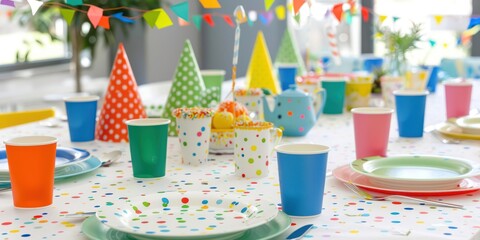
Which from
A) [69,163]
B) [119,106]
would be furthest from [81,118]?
[69,163]

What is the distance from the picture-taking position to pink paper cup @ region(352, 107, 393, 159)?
1464 mm

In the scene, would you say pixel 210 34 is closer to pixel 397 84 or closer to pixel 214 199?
pixel 397 84

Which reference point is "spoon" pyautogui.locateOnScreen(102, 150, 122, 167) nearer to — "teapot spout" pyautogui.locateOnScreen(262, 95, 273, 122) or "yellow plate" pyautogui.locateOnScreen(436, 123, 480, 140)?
"teapot spout" pyautogui.locateOnScreen(262, 95, 273, 122)

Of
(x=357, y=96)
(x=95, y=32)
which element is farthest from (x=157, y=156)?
(x=95, y=32)

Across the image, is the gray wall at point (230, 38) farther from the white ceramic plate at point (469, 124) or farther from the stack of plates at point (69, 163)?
the stack of plates at point (69, 163)

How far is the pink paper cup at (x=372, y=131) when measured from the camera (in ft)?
4.80

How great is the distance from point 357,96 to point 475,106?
34cm

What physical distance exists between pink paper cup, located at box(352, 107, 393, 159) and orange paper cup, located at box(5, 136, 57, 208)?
0.61 m

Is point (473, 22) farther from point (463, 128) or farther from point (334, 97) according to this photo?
point (334, 97)

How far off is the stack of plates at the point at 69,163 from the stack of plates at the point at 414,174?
1.47 feet

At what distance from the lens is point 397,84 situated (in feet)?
7.45

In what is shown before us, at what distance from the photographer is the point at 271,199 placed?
1.19 metres

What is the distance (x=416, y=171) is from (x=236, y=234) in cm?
50

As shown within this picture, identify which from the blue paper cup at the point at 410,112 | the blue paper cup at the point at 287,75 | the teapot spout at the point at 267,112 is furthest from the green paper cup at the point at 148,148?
the blue paper cup at the point at 287,75
